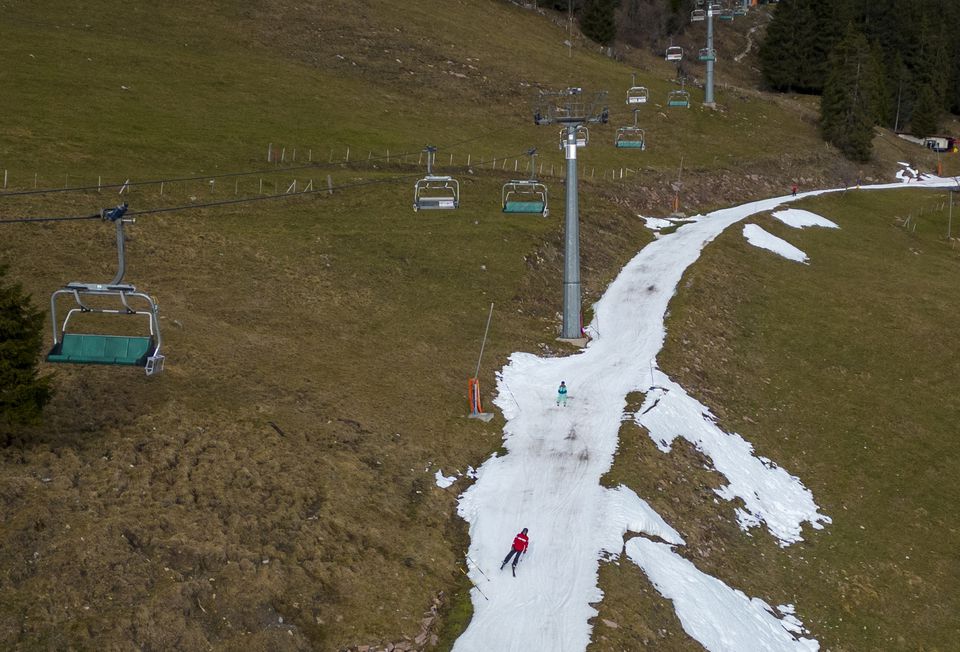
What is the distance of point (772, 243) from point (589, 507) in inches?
1750

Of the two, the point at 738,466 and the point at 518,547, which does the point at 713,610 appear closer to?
the point at 518,547

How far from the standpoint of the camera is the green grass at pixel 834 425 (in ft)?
95.9

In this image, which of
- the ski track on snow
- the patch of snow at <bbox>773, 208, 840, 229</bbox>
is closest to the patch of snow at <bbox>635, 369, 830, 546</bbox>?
the ski track on snow

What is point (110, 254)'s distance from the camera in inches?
1655

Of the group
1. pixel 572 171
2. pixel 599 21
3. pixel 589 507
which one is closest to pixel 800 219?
pixel 572 171

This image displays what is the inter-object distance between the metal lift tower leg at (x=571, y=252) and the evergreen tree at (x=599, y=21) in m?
92.1

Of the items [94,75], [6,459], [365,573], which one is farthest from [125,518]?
[94,75]

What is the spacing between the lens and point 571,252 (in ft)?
143

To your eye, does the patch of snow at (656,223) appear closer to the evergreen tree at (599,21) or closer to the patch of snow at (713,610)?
the patch of snow at (713,610)

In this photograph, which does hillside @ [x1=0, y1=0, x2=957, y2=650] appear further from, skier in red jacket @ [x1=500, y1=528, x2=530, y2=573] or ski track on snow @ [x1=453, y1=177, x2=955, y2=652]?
skier in red jacket @ [x1=500, y1=528, x2=530, y2=573]

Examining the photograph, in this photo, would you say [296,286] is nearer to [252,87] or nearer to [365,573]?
[365,573]

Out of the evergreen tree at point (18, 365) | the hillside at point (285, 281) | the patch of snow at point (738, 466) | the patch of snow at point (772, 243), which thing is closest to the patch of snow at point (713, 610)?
the patch of snow at point (738, 466)

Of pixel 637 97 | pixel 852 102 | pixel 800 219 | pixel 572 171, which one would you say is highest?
pixel 852 102

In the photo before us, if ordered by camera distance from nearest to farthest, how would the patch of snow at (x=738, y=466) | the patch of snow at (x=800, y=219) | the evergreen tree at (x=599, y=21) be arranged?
the patch of snow at (x=738, y=466) < the patch of snow at (x=800, y=219) < the evergreen tree at (x=599, y=21)
